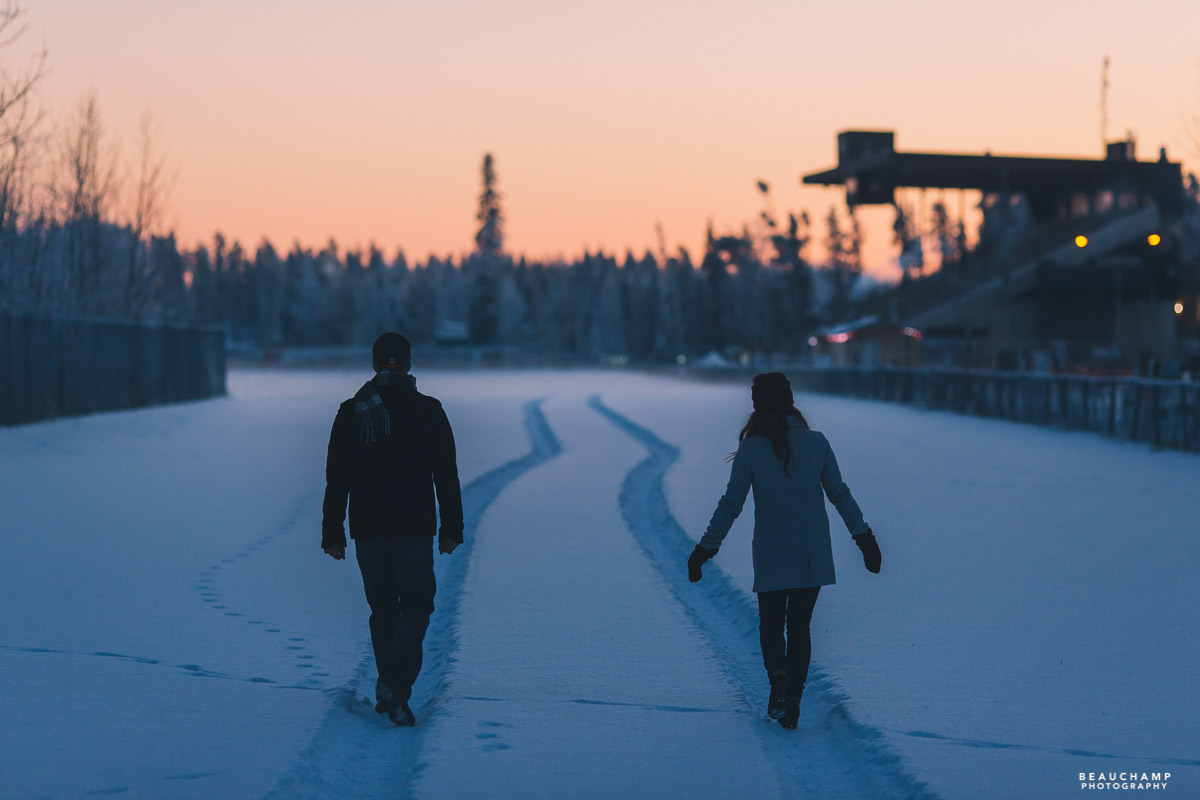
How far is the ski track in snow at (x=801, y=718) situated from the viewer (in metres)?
5.29

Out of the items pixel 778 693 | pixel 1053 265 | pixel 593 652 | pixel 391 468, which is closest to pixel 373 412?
pixel 391 468

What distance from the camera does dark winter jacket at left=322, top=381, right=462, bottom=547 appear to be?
19.8ft

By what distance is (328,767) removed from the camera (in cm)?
554

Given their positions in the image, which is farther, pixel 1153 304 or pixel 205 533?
pixel 1153 304

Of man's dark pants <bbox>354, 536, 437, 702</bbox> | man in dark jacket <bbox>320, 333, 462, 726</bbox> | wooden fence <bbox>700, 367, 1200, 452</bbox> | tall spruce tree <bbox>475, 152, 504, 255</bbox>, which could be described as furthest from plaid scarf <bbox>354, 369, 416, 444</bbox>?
tall spruce tree <bbox>475, 152, 504, 255</bbox>

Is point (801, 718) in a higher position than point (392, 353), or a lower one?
lower

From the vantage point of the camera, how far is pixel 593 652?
770 cm

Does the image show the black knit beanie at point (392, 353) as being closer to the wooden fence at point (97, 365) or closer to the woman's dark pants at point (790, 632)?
the woman's dark pants at point (790, 632)

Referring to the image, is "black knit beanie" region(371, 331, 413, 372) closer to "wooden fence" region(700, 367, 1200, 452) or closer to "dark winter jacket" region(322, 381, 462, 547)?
"dark winter jacket" region(322, 381, 462, 547)

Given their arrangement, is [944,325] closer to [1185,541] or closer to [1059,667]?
A: [1185,541]

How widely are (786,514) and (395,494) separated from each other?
5.95 feet

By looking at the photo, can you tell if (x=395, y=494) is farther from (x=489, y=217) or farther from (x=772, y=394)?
(x=489, y=217)

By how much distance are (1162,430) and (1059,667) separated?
59.5 ft

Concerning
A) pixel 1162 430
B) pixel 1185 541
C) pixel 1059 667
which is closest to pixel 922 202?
pixel 1162 430
